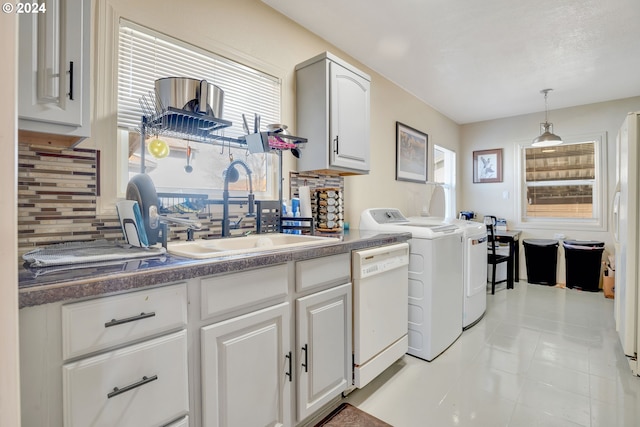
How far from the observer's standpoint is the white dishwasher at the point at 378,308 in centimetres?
169

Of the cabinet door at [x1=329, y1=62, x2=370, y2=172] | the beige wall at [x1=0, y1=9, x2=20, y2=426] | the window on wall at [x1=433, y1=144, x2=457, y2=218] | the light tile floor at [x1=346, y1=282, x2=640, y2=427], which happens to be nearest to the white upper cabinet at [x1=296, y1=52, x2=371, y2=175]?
the cabinet door at [x1=329, y1=62, x2=370, y2=172]

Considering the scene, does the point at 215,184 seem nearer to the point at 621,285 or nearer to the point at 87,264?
the point at 87,264

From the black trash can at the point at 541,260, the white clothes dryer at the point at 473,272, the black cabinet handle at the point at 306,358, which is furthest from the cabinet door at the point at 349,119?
the black trash can at the point at 541,260

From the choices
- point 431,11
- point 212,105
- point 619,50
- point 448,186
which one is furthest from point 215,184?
point 448,186

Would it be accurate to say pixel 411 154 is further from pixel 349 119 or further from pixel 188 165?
pixel 188 165

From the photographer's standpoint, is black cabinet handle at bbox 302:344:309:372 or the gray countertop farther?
black cabinet handle at bbox 302:344:309:372

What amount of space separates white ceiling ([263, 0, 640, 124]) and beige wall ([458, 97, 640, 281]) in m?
0.28

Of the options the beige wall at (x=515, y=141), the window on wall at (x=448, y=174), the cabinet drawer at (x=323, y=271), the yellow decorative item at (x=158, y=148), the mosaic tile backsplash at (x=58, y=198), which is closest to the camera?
the mosaic tile backsplash at (x=58, y=198)

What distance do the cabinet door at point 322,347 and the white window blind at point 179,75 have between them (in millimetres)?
1173

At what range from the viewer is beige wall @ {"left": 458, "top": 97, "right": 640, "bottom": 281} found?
3.98 meters

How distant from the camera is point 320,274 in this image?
1472 mm

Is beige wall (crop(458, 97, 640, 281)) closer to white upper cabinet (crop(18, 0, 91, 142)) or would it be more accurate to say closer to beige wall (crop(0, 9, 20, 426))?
white upper cabinet (crop(18, 0, 91, 142))

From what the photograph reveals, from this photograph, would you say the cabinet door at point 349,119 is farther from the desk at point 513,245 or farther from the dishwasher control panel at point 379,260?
the desk at point 513,245

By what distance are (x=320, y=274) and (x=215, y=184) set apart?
0.88 m
